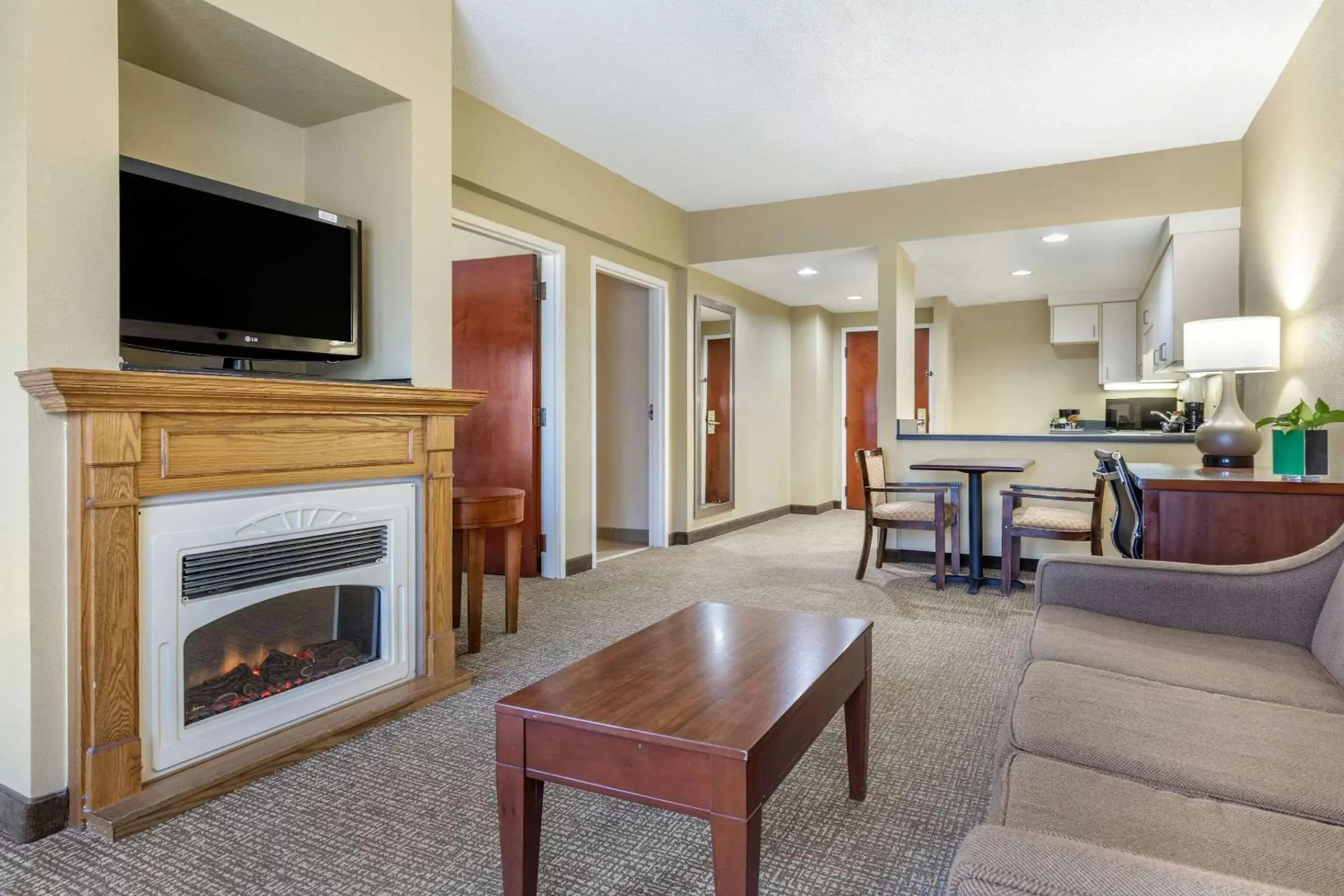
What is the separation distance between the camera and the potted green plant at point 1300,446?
2541 millimetres

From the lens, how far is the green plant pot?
2617mm

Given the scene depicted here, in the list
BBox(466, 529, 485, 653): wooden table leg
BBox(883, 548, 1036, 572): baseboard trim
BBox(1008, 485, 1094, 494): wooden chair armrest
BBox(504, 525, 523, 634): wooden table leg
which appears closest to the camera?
BBox(466, 529, 485, 653): wooden table leg

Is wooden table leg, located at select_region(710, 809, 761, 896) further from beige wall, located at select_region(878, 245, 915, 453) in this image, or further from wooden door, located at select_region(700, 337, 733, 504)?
wooden door, located at select_region(700, 337, 733, 504)

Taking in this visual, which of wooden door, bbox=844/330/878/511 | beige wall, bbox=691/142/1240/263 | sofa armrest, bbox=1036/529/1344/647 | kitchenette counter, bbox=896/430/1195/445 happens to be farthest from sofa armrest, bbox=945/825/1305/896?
wooden door, bbox=844/330/878/511

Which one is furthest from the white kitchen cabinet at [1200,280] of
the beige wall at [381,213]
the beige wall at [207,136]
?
the beige wall at [207,136]

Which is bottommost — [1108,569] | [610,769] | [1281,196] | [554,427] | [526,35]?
[610,769]

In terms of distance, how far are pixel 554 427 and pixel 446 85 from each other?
2158 mm

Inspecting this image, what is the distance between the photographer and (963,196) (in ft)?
16.5

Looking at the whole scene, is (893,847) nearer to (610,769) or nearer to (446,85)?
(610,769)

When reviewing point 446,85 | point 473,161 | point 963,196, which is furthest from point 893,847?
point 963,196

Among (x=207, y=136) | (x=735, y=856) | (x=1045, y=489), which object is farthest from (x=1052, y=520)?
(x=207, y=136)

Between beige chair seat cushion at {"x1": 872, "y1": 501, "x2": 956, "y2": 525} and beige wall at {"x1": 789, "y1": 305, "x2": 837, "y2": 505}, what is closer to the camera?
beige chair seat cushion at {"x1": 872, "y1": 501, "x2": 956, "y2": 525}

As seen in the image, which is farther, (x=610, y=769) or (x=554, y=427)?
(x=554, y=427)

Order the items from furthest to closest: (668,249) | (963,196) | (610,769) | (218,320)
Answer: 1. (668,249)
2. (963,196)
3. (218,320)
4. (610,769)
